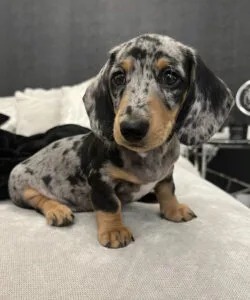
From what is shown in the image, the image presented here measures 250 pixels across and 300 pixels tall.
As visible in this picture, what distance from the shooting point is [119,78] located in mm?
1179

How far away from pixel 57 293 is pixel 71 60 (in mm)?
2870

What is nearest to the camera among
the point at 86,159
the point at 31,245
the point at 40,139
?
the point at 31,245

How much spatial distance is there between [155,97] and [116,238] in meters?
0.42

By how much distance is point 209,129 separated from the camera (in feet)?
3.99

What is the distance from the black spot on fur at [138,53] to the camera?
114 centimetres

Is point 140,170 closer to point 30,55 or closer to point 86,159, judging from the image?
point 86,159

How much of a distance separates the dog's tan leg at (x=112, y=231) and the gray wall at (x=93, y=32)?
253 cm

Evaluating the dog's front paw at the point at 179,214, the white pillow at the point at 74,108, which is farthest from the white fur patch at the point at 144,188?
the white pillow at the point at 74,108

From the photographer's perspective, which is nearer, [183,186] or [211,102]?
[211,102]

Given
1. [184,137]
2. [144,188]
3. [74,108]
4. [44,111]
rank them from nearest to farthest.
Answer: [184,137]
[144,188]
[74,108]
[44,111]

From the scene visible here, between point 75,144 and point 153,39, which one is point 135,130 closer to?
point 153,39

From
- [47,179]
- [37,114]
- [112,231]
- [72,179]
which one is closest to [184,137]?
[112,231]

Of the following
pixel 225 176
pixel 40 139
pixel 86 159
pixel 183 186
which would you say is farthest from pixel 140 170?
pixel 225 176

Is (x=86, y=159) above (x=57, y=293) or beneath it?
above
